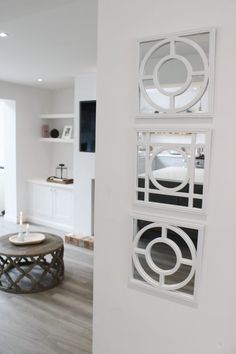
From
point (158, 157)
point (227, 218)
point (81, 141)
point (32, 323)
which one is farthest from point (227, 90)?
point (81, 141)

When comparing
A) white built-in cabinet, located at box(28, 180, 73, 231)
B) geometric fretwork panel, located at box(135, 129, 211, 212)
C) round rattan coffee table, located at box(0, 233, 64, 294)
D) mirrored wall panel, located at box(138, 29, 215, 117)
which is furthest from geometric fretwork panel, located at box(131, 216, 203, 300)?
white built-in cabinet, located at box(28, 180, 73, 231)

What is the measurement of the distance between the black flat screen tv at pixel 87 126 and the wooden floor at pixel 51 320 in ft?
6.39

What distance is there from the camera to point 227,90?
123 centimetres

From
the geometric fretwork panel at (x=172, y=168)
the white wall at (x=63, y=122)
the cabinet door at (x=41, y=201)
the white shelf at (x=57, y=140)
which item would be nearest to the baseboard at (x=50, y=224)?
the cabinet door at (x=41, y=201)

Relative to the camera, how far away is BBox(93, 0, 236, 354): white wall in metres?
1.25

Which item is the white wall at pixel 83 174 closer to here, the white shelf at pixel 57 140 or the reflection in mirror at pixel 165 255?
the white shelf at pixel 57 140

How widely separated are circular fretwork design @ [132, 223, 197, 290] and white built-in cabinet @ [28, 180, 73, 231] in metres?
4.12

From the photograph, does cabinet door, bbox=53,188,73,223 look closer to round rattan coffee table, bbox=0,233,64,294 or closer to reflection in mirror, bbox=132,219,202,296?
round rattan coffee table, bbox=0,233,64,294

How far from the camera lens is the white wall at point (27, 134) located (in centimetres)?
596

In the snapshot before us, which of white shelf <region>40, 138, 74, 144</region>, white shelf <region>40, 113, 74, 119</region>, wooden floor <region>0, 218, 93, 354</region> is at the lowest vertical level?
wooden floor <region>0, 218, 93, 354</region>

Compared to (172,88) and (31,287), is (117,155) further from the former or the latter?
(31,287)

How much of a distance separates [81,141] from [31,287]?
91.2 inches

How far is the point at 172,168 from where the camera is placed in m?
1.38

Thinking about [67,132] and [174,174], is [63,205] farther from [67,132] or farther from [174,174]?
[174,174]
